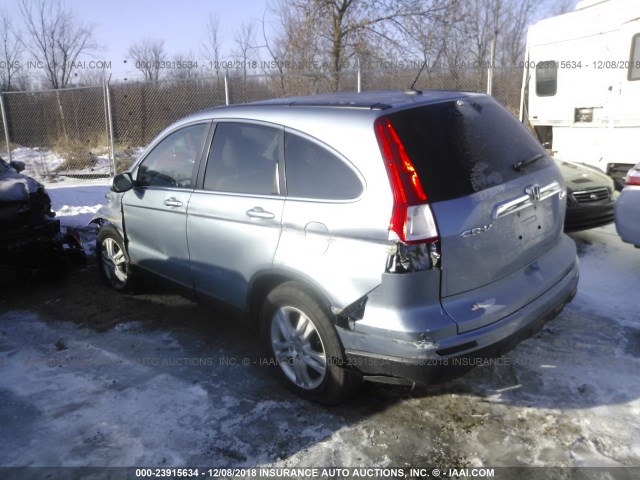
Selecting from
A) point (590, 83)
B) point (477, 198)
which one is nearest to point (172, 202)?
point (477, 198)

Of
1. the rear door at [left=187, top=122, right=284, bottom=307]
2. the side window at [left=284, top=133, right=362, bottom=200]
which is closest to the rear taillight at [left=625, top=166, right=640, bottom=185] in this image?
the side window at [left=284, top=133, right=362, bottom=200]

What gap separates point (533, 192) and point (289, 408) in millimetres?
1954

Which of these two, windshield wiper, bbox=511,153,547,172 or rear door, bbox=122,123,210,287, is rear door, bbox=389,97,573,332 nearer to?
windshield wiper, bbox=511,153,547,172

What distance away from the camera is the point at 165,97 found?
14188mm

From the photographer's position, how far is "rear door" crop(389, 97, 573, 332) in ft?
8.71

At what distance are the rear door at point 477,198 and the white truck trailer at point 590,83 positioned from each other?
570 cm

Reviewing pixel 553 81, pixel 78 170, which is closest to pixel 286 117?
pixel 553 81

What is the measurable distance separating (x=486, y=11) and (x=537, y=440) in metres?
27.9

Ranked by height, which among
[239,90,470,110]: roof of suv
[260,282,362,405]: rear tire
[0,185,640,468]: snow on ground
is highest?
[239,90,470,110]: roof of suv

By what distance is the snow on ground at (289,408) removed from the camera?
280 centimetres

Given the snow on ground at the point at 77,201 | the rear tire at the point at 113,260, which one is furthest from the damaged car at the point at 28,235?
the snow on ground at the point at 77,201

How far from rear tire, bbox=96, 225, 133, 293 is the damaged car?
817 mm

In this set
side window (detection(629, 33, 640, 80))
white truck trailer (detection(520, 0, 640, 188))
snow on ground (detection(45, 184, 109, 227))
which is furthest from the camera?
snow on ground (detection(45, 184, 109, 227))

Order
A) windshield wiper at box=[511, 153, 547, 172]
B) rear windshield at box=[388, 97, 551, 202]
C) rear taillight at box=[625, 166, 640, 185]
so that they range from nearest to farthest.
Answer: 1. rear windshield at box=[388, 97, 551, 202]
2. windshield wiper at box=[511, 153, 547, 172]
3. rear taillight at box=[625, 166, 640, 185]
